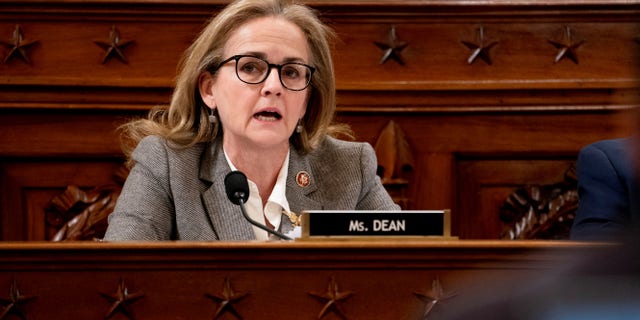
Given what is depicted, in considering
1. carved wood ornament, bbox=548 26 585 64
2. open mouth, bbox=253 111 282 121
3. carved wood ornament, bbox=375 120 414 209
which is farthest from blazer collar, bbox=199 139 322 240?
carved wood ornament, bbox=548 26 585 64

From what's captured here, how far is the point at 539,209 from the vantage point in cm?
281

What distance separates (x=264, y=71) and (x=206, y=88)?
185 millimetres

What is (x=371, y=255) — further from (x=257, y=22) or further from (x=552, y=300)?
(x=552, y=300)

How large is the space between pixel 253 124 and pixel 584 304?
74.7 inches

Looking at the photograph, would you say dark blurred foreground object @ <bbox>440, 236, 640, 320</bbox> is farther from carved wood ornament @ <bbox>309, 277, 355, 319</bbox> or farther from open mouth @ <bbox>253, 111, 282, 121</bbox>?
open mouth @ <bbox>253, 111, 282, 121</bbox>

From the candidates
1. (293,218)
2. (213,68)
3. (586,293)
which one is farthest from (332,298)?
(586,293)

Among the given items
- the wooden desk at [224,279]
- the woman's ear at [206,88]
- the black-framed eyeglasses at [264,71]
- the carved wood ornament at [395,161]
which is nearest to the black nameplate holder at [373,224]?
the wooden desk at [224,279]

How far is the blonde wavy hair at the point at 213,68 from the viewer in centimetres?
229

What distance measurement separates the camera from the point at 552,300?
12.1 inches

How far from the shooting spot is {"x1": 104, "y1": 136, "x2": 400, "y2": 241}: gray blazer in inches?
83.0

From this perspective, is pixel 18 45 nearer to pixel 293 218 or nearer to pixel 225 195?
pixel 225 195

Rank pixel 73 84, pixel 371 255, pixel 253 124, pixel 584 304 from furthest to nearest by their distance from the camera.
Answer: pixel 73 84
pixel 253 124
pixel 371 255
pixel 584 304

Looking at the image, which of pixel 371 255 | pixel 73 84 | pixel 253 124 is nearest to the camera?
pixel 371 255

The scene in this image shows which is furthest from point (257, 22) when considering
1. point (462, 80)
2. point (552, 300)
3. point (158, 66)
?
point (552, 300)
